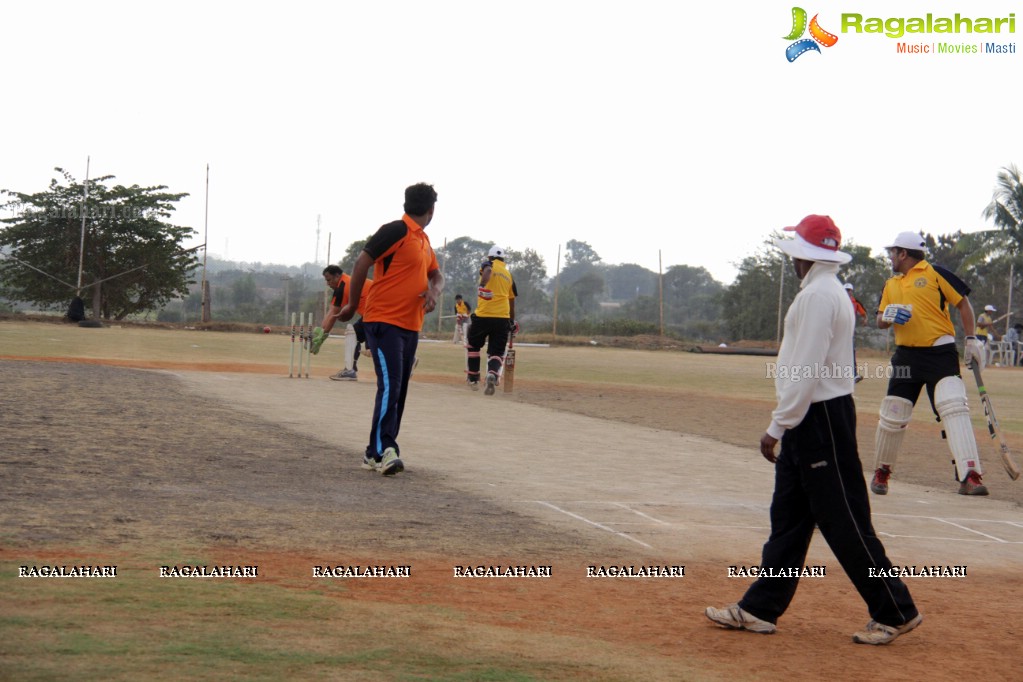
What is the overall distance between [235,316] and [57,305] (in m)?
15.9

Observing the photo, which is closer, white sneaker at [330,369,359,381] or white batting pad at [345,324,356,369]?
white sneaker at [330,369,359,381]

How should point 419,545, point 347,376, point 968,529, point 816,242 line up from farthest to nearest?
point 347,376
point 968,529
point 419,545
point 816,242

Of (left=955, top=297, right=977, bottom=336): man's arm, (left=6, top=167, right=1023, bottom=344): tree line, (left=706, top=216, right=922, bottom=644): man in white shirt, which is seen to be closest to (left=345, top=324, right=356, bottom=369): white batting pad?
(left=955, top=297, right=977, bottom=336): man's arm

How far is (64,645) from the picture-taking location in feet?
13.1

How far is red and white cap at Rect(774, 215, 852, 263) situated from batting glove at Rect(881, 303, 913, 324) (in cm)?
485

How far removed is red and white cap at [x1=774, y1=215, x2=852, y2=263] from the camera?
17.2 ft

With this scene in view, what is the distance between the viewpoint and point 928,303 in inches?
392

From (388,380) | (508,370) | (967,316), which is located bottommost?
(508,370)

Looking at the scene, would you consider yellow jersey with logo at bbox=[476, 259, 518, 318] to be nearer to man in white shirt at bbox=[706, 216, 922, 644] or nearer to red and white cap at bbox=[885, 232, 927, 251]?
red and white cap at bbox=[885, 232, 927, 251]

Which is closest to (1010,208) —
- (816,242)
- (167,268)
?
(167,268)

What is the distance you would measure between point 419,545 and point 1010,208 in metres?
55.0

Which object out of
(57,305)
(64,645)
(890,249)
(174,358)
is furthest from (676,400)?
(57,305)

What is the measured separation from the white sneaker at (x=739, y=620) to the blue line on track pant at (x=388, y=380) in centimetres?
407

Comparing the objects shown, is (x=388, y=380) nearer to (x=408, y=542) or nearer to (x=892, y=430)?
(x=408, y=542)
